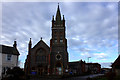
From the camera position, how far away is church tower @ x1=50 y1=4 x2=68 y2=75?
4791cm

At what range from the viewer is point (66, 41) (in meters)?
53.1

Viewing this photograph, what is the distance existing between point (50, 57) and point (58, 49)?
4.73 meters

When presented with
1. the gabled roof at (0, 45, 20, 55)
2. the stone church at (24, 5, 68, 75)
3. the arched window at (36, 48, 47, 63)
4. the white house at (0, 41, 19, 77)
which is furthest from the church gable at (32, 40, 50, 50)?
the white house at (0, 41, 19, 77)

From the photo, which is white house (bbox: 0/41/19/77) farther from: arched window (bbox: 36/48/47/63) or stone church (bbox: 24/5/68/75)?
arched window (bbox: 36/48/47/63)

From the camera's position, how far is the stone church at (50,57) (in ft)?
157

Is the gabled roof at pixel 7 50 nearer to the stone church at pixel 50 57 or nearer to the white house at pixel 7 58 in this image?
the white house at pixel 7 58

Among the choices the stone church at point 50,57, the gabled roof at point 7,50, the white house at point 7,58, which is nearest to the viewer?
the white house at point 7,58

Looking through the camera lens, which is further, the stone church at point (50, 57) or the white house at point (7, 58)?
the stone church at point (50, 57)

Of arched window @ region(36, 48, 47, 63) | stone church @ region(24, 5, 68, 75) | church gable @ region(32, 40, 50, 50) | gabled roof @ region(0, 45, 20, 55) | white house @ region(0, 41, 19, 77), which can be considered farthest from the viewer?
church gable @ region(32, 40, 50, 50)

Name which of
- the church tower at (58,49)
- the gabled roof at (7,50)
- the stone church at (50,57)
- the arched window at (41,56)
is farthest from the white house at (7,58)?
the church tower at (58,49)

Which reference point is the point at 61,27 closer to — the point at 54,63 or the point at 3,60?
the point at 54,63

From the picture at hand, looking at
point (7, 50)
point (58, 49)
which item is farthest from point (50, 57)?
point (7, 50)

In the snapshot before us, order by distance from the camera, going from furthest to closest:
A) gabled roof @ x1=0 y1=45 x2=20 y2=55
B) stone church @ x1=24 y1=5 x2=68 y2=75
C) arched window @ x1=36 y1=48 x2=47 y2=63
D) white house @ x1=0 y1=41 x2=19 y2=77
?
arched window @ x1=36 y1=48 x2=47 y2=63 < stone church @ x1=24 y1=5 x2=68 y2=75 < gabled roof @ x1=0 y1=45 x2=20 y2=55 < white house @ x1=0 y1=41 x2=19 y2=77

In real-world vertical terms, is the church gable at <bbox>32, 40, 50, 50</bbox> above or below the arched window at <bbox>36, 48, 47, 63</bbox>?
above
